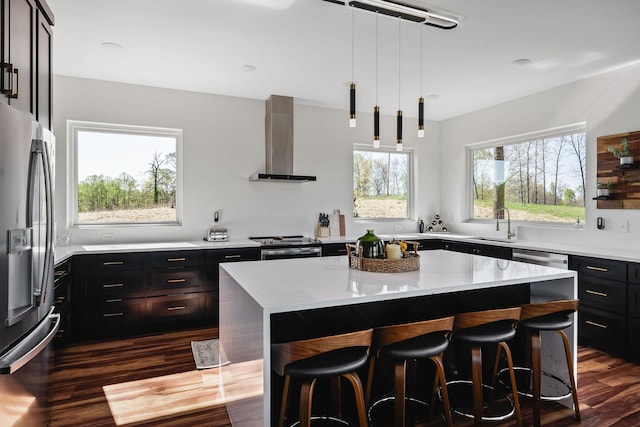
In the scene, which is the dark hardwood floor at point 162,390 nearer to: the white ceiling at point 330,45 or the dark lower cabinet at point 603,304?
the dark lower cabinet at point 603,304

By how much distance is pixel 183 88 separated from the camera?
14.9 ft

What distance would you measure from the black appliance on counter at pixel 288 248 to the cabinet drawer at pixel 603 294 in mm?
2635

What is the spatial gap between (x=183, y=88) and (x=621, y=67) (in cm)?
456

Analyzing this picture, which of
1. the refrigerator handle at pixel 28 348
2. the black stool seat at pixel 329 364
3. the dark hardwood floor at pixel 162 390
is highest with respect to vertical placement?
the refrigerator handle at pixel 28 348

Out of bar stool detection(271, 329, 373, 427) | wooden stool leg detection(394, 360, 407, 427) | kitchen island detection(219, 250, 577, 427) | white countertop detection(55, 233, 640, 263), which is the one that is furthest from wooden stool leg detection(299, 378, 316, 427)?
white countertop detection(55, 233, 640, 263)

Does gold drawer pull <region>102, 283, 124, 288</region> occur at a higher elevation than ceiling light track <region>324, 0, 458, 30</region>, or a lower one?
lower

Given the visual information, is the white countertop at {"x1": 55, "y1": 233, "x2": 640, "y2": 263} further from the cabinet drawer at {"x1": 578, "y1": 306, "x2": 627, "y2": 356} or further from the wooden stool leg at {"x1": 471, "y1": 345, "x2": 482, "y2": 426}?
the wooden stool leg at {"x1": 471, "y1": 345, "x2": 482, "y2": 426}

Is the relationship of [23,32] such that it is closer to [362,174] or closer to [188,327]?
[188,327]

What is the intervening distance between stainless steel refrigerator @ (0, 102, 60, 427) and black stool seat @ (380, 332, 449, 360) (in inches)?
63.5

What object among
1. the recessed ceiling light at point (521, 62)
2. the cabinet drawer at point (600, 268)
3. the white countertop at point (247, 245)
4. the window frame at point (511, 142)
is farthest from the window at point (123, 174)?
the cabinet drawer at point (600, 268)

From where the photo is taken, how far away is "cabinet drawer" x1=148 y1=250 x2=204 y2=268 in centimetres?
398

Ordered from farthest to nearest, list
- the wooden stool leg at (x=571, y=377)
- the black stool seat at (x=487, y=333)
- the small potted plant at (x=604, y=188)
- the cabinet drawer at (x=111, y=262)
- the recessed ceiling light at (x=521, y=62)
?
the small potted plant at (x=604, y=188)
the cabinet drawer at (x=111, y=262)
the recessed ceiling light at (x=521, y=62)
the wooden stool leg at (x=571, y=377)
the black stool seat at (x=487, y=333)

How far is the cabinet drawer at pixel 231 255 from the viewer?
420 centimetres

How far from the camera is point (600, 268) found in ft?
11.2
